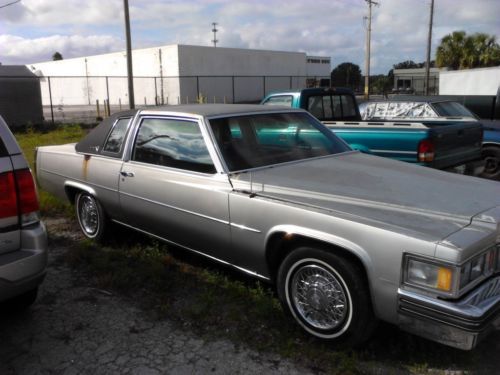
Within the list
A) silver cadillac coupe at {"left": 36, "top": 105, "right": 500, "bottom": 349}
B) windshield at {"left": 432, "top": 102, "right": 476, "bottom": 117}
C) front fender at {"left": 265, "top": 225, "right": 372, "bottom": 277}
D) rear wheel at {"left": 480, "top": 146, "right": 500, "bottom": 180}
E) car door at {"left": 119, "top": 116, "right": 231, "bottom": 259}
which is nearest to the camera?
silver cadillac coupe at {"left": 36, "top": 105, "right": 500, "bottom": 349}

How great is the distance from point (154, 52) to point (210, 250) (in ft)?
129

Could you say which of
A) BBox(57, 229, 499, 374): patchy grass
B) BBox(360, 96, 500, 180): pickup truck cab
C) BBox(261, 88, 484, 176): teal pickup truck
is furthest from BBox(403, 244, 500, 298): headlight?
BBox(360, 96, 500, 180): pickup truck cab

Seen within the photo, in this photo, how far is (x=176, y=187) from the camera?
161 inches

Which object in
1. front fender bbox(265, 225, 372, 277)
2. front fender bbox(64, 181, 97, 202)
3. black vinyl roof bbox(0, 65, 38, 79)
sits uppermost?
black vinyl roof bbox(0, 65, 38, 79)

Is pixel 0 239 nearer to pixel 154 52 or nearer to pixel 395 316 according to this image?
pixel 395 316

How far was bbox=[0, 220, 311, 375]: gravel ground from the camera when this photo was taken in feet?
9.80

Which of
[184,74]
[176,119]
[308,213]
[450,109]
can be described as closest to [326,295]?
[308,213]

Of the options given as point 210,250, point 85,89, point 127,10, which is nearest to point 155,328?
point 210,250

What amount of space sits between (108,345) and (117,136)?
2400mm

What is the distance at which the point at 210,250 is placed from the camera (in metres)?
3.93

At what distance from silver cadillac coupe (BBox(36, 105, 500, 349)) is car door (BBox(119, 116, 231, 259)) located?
0.01m

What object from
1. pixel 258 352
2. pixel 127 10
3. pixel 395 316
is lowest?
pixel 258 352

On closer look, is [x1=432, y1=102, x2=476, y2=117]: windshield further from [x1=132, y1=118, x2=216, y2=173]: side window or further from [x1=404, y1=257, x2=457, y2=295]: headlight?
[x1=404, y1=257, x2=457, y2=295]: headlight

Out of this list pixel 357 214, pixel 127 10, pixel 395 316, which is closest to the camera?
pixel 395 316
